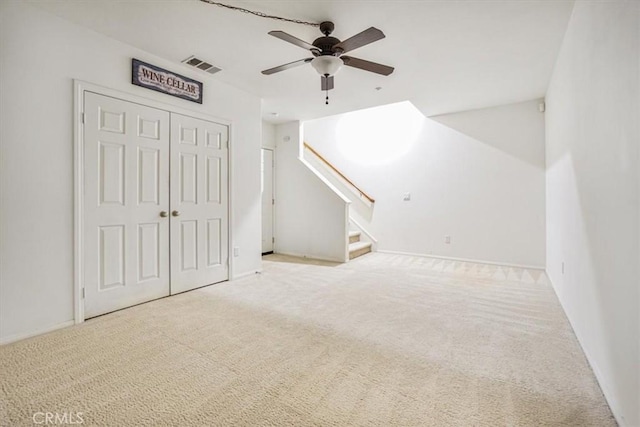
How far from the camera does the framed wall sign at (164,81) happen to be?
2.96 m

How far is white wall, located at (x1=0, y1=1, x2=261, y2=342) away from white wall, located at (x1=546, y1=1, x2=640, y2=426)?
3694mm

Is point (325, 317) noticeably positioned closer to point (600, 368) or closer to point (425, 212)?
point (600, 368)

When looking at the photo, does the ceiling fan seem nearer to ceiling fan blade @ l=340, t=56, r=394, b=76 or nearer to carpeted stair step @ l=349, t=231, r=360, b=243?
ceiling fan blade @ l=340, t=56, r=394, b=76

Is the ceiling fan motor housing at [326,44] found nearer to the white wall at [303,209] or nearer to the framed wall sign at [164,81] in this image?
the framed wall sign at [164,81]

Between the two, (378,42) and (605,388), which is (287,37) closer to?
(378,42)

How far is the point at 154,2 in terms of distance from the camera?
7.55 feet

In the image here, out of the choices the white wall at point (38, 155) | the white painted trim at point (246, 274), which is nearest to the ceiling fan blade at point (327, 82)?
the white wall at point (38, 155)

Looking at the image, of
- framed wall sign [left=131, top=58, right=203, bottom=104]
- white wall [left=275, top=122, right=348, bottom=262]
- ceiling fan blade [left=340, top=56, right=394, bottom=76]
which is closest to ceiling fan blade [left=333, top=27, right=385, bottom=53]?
ceiling fan blade [left=340, top=56, right=394, bottom=76]

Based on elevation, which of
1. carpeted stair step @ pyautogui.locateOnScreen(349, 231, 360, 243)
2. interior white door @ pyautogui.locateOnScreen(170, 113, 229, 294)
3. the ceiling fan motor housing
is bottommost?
carpeted stair step @ pyautogui.locateOnScreen(349, 231, 360, 243)

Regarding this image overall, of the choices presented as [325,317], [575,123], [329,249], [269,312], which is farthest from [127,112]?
[575,123]

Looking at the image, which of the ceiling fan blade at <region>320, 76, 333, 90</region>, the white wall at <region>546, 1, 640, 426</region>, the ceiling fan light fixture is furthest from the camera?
the ceiling fan blade at <region>320, 76, 333, 90</region>

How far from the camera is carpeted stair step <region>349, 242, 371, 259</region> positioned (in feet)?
18.1

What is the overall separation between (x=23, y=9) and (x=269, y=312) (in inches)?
123

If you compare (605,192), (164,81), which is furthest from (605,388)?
(164,81)
